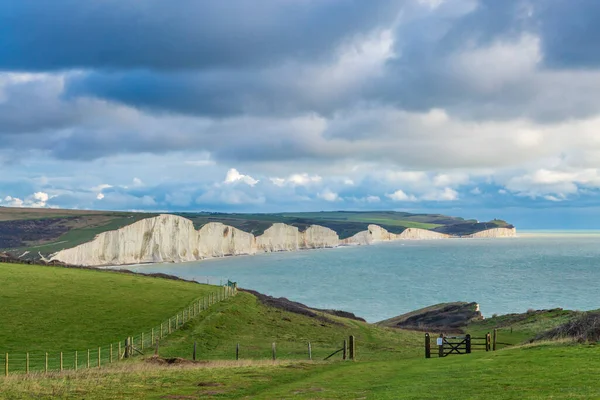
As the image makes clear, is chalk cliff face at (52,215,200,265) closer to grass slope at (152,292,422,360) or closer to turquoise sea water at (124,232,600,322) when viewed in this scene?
turquoise sea water at (124,232,600,322)

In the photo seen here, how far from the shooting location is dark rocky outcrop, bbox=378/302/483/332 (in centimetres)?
7175

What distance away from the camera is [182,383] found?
25.1 m

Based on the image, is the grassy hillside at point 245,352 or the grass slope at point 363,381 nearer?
the grass slope at point 363,381

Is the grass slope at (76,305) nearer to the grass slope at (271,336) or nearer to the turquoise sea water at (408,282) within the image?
the grass slope at (271,336)

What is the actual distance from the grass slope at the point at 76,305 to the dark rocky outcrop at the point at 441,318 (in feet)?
88.5

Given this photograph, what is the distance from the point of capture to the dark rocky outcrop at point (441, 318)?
235 feet

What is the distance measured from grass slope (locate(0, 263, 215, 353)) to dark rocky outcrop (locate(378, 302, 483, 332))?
1062 inches

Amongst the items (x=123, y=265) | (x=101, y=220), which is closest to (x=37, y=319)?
(x=123, y=265)

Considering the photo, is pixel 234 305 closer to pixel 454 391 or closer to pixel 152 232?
pixel 454 391

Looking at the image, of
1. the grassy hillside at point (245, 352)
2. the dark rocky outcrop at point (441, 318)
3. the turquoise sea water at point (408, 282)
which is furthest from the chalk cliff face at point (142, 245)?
the dark rocky outcrop at point (441, 318)

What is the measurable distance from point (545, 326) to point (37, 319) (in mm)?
49436

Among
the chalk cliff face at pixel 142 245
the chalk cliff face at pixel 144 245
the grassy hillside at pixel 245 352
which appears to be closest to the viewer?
the grassy hillside at pixel 245 352

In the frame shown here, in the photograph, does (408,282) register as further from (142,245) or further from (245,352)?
(245,352)

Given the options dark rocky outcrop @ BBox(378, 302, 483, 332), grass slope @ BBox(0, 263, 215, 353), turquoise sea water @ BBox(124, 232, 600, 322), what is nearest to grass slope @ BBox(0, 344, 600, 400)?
grass slope @ BBox(0, 263, 215, 353)
